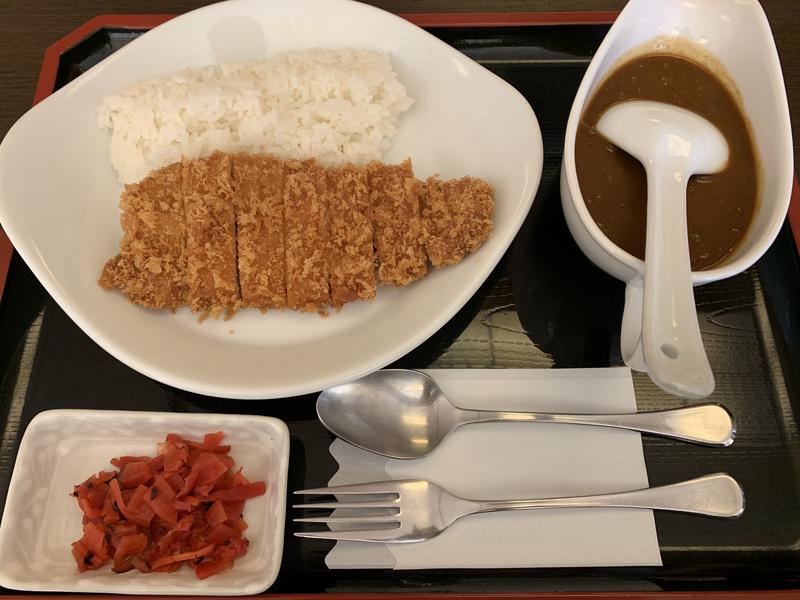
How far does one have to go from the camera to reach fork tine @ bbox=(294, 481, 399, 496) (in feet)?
4.93

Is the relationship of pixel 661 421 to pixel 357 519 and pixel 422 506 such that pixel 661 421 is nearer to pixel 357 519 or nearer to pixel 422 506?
pixel 422 506

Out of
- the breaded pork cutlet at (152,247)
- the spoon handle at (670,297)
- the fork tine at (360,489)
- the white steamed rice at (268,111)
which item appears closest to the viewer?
the spoon handle at (670,297)

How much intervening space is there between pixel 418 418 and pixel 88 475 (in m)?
0.98

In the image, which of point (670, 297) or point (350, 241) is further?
point (350, 241)

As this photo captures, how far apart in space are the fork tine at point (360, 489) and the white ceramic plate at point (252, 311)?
273 mm

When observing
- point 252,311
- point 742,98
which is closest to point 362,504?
point 252,311

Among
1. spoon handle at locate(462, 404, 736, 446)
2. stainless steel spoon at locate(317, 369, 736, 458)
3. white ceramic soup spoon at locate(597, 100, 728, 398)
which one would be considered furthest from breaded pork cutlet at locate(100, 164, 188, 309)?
white ceramic soup spoon at locate(597, 100, 728, 398)

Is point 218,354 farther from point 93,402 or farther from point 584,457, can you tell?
point 584,457

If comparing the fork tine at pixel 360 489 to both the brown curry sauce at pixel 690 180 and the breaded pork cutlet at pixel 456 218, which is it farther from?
the brown curry sauce at pixel 690 180

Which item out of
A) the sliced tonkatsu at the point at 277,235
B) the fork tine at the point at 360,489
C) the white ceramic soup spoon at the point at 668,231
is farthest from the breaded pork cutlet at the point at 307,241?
the white ceramic soup spoon at the point at 668,231

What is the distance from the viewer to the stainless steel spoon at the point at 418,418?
5.23 feet

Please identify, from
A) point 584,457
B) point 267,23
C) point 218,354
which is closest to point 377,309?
point 218,354

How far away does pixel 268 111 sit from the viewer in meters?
2.01

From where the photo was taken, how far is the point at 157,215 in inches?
69.6
